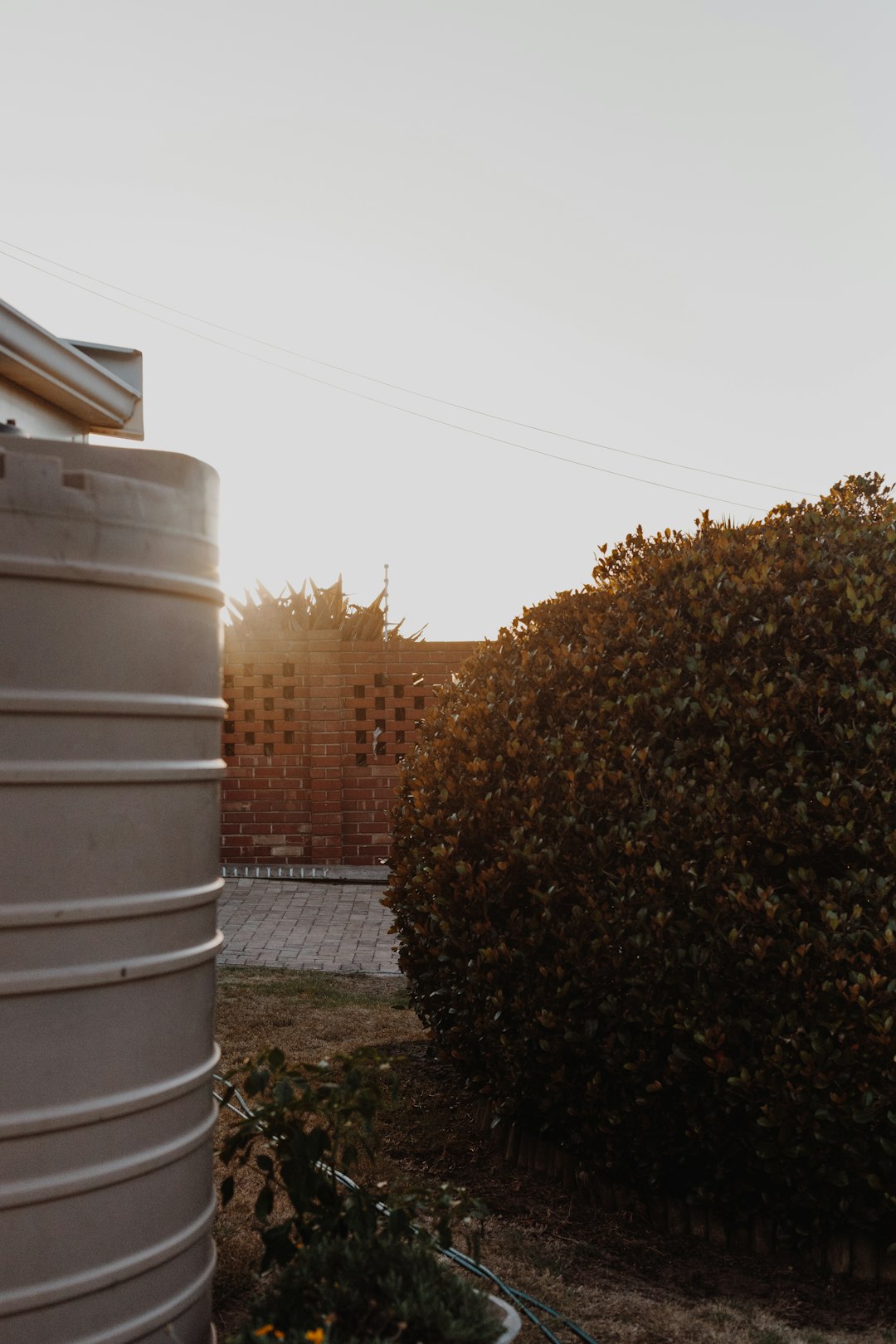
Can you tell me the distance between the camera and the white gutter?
17.8ft

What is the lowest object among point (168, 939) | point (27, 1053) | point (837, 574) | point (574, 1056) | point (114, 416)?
point (574, 1056)

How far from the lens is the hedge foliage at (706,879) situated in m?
3.46

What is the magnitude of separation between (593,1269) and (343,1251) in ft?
4.97

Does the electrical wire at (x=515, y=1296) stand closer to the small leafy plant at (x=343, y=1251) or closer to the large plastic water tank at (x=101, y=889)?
the small leafy plant at (x=343, y=1251)

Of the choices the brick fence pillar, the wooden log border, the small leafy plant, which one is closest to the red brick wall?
the brick fence pillar

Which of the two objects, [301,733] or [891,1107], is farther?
[301,733]

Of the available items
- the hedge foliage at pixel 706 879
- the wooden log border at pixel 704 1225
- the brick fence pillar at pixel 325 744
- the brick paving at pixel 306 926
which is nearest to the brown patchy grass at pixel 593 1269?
the wooden log border at pixel 704 1225

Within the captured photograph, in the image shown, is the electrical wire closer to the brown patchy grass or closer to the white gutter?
the brown patchy grass

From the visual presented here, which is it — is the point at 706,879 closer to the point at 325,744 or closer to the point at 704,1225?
the point at 704,1225

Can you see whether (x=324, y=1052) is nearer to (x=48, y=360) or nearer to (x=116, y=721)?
(x=48, y=360)

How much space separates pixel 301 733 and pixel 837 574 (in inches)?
451

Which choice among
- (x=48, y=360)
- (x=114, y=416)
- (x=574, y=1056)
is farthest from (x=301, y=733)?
(x=574, y=1056)

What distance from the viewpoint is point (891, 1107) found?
3393 mm

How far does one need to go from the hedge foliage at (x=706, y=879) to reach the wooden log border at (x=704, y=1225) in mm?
98
